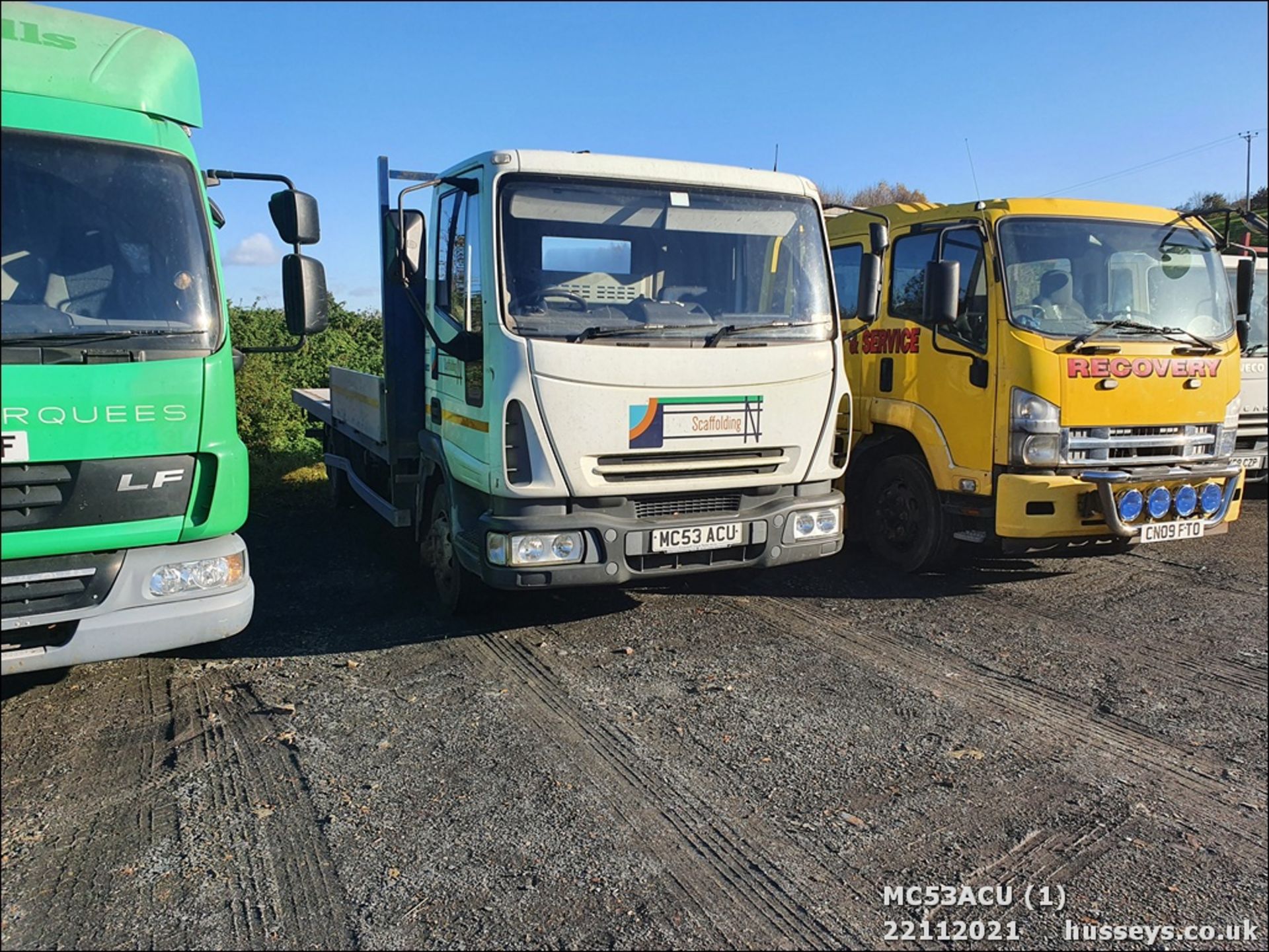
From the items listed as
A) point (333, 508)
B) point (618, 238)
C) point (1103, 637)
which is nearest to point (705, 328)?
point (618, 238)

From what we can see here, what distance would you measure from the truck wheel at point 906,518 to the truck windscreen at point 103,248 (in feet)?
15.7

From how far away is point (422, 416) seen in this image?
607 cm

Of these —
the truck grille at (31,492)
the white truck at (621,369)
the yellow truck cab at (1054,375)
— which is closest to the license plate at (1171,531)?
the yellow truck cab at (1054,375)

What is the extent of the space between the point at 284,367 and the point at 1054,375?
32.8 feet

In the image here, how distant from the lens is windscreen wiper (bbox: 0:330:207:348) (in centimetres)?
351

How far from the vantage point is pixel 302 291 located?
4.50 metres

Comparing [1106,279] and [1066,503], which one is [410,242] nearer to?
[1066,503]

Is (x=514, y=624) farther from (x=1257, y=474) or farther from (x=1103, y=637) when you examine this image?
(x=1257, y=474)

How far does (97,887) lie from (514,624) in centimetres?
282

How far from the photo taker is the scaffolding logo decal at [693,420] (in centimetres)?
476

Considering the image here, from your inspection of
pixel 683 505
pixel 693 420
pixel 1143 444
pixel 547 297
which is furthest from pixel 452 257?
pixel 1143 444

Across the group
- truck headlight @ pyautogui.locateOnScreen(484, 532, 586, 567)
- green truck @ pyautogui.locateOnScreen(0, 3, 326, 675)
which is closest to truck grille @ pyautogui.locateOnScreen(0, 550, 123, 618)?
green truck @ pyautogui.locateOnScreen(0, 3, 326, 675)

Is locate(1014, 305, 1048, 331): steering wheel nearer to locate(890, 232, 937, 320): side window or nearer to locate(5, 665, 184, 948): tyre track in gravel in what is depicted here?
locate(890, 232, 937, 320): side window

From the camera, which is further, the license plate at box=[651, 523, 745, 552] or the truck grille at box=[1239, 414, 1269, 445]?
the truck grille at box=[1239, 414, 1269, 445]
